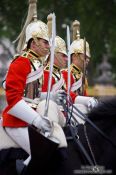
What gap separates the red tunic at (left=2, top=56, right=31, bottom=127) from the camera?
782 centimetres

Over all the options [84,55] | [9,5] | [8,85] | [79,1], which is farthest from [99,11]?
[8,85]

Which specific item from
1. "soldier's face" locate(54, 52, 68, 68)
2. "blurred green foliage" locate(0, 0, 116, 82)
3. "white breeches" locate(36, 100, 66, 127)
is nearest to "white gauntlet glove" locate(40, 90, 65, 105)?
"white breeches" locate(36, 100, 66, 127)

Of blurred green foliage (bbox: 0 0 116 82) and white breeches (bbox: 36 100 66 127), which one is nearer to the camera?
white breeches (bbox: 36 100 66 127)

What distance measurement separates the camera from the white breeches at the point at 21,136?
25.7 feet

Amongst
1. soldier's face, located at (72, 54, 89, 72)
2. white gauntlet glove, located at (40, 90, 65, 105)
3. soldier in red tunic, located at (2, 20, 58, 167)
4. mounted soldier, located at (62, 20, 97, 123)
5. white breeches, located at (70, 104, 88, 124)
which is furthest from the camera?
soldier's face, located at (72, 54, 89, 72)

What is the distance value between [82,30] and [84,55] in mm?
23249

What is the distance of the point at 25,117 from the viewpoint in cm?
774

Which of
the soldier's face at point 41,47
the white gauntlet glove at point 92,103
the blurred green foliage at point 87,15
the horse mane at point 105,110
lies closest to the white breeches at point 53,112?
the horse mane at point 105,110

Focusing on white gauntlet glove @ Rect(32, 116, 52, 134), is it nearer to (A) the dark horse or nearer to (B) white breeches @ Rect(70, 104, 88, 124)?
(A) the dark horse

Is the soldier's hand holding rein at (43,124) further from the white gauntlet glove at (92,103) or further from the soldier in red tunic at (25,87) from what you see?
the white gauntlet glove at (92,103)

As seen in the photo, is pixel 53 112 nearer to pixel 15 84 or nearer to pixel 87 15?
pixel 15 84

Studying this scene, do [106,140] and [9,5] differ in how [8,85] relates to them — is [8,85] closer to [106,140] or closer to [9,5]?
[106,140]

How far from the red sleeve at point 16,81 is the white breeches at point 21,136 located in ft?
0.91

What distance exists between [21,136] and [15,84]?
517mm
